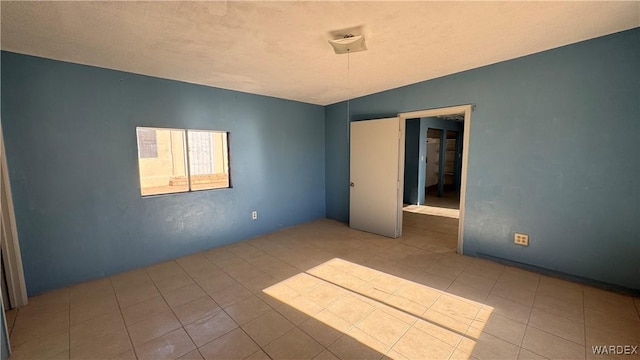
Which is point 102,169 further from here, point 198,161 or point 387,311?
point 387,311

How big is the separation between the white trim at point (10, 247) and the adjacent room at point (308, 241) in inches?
0.6

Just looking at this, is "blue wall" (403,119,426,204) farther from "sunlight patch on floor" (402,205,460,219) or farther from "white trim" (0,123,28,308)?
"white trim" (0,123,28,308)

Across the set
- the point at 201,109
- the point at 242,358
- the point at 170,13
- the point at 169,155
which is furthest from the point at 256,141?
the point at 169,155

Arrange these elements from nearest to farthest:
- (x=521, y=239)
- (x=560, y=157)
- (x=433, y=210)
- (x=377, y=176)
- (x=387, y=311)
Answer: (x=387, y=311) → (x=560, y=157) → (x=521, y=239) → (x=377, y=176) → (x=433, y=210)

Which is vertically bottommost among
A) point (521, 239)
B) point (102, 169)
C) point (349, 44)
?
point (521, 239)

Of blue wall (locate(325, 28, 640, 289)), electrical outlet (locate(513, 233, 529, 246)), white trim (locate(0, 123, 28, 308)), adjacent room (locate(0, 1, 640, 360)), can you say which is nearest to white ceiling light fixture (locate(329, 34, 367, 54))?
adjacent room (locate(0, 1, 640, 360))

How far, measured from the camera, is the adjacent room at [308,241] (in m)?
1.84

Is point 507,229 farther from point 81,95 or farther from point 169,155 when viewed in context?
point 169,155

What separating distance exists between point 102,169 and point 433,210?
6117 millimetres

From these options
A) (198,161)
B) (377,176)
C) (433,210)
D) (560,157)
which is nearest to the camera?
(560,157)

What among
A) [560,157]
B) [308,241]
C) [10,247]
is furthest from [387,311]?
[10,247]

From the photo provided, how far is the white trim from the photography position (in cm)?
220

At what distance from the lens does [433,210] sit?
5.89 metres

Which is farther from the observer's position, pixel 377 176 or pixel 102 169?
pixel 377 176
